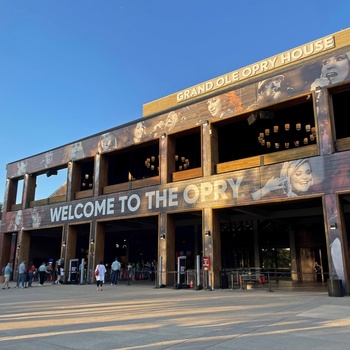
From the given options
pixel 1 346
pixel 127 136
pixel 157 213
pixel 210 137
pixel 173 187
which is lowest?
pixel 1 346

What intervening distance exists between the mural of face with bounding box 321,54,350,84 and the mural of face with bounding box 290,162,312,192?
3976 millimetres

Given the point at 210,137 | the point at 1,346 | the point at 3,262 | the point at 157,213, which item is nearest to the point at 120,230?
the point at 3,262

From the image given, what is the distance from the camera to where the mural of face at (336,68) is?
15.6m

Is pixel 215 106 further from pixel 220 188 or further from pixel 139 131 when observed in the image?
pixel 139 131

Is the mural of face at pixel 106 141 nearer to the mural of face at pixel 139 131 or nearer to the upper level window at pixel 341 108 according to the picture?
the mural of face at pixel 139 131

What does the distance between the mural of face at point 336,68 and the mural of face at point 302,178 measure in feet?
13.0

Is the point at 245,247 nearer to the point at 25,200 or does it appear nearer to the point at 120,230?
the point at 120,230

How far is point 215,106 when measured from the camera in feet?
65.3

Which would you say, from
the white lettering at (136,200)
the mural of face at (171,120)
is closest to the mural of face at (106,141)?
the white lettering at (136,200)

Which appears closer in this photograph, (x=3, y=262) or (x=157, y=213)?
(x=157, y=213)

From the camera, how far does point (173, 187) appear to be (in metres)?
20.6

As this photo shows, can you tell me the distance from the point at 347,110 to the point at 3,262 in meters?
28.6

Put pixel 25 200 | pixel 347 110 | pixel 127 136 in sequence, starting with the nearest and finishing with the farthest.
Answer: pixel 347 110
pixel 127 136
pixel 25 200

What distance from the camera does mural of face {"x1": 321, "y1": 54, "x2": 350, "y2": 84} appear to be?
15.6 meters
